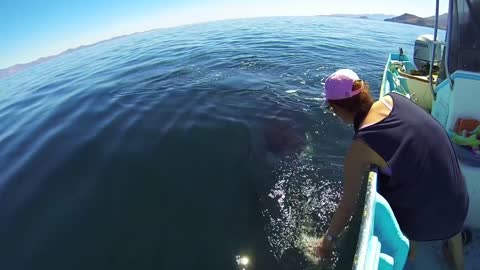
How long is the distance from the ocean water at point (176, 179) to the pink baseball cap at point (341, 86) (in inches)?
95.5

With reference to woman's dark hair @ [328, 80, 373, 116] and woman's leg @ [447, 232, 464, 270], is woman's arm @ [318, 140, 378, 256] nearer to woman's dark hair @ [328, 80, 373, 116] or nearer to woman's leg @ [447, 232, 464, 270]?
woman's dark hair @ [328, 80, 373, 116]

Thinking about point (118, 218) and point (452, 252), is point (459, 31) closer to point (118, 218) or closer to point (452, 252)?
point (452, 252)

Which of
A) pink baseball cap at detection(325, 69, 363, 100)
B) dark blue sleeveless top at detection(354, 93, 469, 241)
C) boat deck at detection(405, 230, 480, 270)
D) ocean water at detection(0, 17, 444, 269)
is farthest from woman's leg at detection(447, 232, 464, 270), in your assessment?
pink baseball cap at detection(325, 69, 363, 100)

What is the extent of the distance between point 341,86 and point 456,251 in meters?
2.26

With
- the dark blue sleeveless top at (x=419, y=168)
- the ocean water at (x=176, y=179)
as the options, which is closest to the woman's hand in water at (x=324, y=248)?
the ocean water at (x=176, y=179)

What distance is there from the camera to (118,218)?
17.1 ft

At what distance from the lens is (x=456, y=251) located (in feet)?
10.9

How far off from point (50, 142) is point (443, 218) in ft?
29.9

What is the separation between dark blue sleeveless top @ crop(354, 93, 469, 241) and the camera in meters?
2.48

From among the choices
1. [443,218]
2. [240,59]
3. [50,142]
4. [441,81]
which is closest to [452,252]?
[443,218]

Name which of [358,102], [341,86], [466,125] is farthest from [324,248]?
[466,125]

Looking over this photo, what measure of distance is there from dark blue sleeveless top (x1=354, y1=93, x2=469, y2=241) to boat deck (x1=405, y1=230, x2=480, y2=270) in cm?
99

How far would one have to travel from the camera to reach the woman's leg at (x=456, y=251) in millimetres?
3242

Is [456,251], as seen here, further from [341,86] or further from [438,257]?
[341,86]
